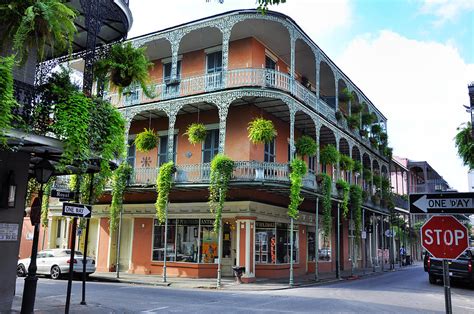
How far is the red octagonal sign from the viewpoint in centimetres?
546

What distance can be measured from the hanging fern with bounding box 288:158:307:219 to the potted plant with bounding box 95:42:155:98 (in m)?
9.40

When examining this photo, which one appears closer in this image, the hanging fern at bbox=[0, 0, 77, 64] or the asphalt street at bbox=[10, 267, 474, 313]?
the hanging fern at bbox=[0, 0, 77, 64]

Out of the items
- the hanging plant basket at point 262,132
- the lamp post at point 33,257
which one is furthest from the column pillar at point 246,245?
the lamp post at point 33,257

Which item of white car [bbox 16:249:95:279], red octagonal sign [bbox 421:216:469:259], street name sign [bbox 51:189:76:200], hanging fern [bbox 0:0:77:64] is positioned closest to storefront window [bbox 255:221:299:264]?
white car [bbox 16:249:95:279]

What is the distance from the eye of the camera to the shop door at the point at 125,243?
74.2 feet

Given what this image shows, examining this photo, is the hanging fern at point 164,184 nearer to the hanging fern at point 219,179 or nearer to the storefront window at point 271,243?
the hanging fern at point 219,179

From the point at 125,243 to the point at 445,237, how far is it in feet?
64.0

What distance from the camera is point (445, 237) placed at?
5578mm

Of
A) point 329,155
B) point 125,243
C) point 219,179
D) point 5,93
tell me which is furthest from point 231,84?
point 5,93

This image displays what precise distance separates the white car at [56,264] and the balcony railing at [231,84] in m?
7.14

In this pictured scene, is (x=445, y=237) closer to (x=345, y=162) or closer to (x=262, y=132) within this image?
(x=262, y=132)

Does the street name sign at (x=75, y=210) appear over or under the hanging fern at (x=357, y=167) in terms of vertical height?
under

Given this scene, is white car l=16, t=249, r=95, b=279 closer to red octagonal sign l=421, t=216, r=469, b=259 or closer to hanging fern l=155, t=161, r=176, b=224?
hanging fern l=155, t=161, r=176, b=224

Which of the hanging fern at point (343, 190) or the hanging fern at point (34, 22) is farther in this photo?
the hanging fern at point (343, 190)
